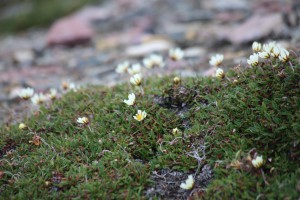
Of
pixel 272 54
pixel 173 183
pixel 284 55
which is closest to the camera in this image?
pixel 173 183

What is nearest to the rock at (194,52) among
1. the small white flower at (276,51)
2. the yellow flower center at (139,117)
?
the small white flower at (276,51)

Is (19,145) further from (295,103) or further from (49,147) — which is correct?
(295,103)

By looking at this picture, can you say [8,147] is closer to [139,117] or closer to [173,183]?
[139,117]

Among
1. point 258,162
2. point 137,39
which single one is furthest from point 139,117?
point 137,39

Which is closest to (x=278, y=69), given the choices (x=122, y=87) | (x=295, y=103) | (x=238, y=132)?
(x=295, y=103)

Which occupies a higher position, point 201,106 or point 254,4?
point 201,106

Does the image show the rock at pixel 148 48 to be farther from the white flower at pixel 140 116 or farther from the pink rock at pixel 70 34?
the white flower at pixel 140 116
